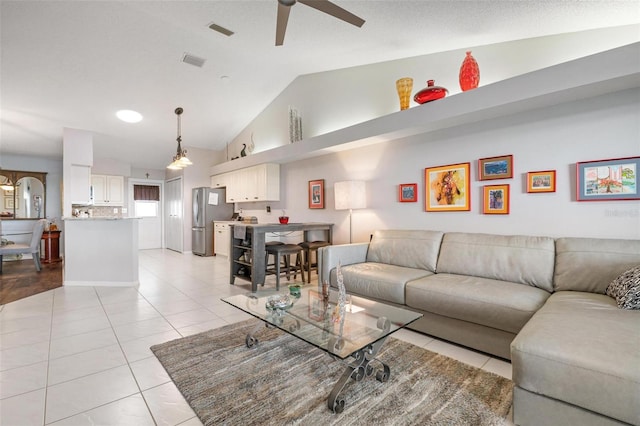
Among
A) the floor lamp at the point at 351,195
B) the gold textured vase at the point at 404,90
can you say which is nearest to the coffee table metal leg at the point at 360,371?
the floor lamp at the point at 351,195

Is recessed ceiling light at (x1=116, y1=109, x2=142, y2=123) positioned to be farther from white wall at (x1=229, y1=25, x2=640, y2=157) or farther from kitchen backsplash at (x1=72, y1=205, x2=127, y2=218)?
white wall at (x1=229, y1=25, x2=640, y2=157)

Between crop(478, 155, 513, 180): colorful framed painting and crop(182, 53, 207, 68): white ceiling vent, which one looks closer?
crop(478, 155, 513, 180): colorful framed painting

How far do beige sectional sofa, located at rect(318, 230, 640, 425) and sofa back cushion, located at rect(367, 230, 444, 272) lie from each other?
0.01 m

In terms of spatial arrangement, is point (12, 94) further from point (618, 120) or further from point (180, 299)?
point (618, 120)

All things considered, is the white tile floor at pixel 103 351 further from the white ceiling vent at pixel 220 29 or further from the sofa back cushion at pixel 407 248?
the white ceiling vent at pixel 220 29

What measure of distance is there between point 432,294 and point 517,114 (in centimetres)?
200

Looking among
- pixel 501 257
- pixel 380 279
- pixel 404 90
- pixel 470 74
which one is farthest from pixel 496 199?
pixel 404 90

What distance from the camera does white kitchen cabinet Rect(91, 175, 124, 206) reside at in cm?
734

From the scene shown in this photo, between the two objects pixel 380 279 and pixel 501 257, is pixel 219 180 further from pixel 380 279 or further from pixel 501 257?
pixel 501 257

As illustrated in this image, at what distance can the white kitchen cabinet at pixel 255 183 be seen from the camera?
5730 mm

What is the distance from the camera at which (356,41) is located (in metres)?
3.56

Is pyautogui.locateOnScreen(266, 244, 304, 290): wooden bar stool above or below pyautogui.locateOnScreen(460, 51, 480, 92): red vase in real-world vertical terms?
below

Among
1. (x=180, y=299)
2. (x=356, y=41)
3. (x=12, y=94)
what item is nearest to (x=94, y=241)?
(x=180, y=299)

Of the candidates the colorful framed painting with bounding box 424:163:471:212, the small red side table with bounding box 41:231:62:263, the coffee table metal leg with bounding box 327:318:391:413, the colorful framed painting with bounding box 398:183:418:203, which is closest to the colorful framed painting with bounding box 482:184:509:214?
the colorful framed painting with bounding box 424:163:471:212
